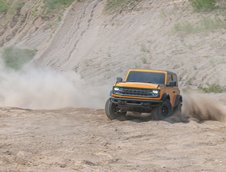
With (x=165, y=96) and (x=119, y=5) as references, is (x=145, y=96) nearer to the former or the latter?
(x=165, y=96)

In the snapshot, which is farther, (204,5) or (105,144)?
(204,5)

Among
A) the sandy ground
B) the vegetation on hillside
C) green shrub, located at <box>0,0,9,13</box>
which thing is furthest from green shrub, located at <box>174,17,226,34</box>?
the sandy ground

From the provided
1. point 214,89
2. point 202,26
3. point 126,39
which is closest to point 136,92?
point 214,89

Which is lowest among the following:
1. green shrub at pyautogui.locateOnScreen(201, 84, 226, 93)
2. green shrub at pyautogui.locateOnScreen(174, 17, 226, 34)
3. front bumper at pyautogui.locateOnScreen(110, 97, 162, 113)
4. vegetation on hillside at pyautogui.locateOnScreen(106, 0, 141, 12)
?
green shrub at pyautogui.locateOnScreen(201, 84, 226, 93)

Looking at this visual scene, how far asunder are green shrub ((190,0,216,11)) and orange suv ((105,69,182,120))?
63.8ft

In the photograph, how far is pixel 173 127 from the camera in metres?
16.0

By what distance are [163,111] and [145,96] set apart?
977 millimetres

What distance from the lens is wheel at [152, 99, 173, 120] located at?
675 inches

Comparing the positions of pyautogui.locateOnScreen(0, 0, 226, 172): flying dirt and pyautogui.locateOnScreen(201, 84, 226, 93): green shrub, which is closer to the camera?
pyautogui.locateOnScreen(0, 0, 226, 172): flying dirt

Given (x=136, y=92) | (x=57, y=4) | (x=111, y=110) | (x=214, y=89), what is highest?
(x=57, y=4)

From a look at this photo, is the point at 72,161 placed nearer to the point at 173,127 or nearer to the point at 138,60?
the point at 173,127

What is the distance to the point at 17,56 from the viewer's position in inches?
1395

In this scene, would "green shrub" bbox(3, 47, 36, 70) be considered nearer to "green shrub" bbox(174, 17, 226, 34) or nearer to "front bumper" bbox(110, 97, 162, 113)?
"green shrub" bbox(174, 17, 226, 34)

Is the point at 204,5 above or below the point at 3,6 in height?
below
